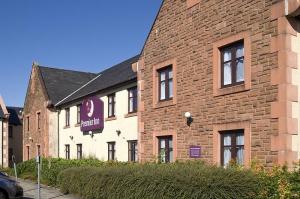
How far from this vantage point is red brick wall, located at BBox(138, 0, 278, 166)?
43.1 feet

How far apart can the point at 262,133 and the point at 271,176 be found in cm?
191

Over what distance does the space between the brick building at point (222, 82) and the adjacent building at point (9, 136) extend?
2774 cm

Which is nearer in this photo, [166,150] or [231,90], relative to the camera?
[231,90]

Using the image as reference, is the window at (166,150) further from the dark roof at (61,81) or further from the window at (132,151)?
the dark roof at (61,81)

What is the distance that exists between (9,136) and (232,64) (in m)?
39.2

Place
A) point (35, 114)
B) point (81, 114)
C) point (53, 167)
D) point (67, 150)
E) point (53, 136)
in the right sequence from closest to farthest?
point (53, 167) < point (81, 114) < point (67, 150) < point (53, 136) < point (35, 114)

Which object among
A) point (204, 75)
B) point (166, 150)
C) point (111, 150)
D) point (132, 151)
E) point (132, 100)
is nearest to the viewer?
point (204, 75)

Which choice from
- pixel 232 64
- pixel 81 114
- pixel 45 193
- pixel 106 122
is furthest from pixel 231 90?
pixel 81 114

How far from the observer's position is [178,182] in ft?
39.5

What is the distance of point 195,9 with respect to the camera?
16.5 m

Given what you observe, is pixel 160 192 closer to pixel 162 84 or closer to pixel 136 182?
pixel 136 182

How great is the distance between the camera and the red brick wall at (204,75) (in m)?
13.1

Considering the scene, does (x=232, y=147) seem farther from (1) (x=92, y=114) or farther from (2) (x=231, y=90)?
(1) (x=92, y=114)

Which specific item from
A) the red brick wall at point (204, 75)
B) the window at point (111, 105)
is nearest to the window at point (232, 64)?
the red brick wall at point (204, 75)
